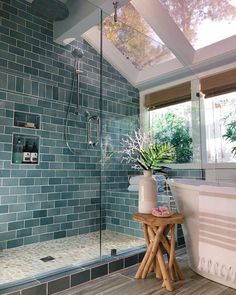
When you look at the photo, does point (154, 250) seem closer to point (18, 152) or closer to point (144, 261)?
point (144, 261)

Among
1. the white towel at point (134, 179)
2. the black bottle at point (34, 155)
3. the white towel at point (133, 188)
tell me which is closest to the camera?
the black bottle at point (34, 155)

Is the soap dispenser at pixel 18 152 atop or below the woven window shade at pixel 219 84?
below

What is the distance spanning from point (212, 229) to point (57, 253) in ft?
5.18

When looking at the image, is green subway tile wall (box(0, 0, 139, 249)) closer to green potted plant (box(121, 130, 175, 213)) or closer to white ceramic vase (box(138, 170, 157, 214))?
green potted plant (box(121, 130, 175, 213))

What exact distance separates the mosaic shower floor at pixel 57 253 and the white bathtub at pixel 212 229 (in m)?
0.77

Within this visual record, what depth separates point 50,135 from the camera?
10.9 feet

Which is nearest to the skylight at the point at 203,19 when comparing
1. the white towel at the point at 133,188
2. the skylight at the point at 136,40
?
the skylight at the point at 136,40

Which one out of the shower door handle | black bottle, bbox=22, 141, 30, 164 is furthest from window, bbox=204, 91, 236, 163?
black bottle, bbox=22, 141, 30, 164

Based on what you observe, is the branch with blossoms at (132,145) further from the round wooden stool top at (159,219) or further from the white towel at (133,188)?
the round wooden stool top at (159,219)

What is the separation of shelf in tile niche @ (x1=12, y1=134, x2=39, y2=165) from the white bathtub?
1889mm

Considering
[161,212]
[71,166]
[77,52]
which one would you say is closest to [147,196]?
[161,212]

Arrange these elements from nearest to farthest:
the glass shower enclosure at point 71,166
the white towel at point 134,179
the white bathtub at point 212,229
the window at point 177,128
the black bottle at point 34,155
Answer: the white bathtub at point 212,229 → the glass shower enclosure at point 71,166 → the black bottle at point 34,155 → the white towel at point 134,179 → the window at point 177,128

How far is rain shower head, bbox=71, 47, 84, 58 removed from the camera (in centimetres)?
366

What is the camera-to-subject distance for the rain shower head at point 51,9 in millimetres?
3129
